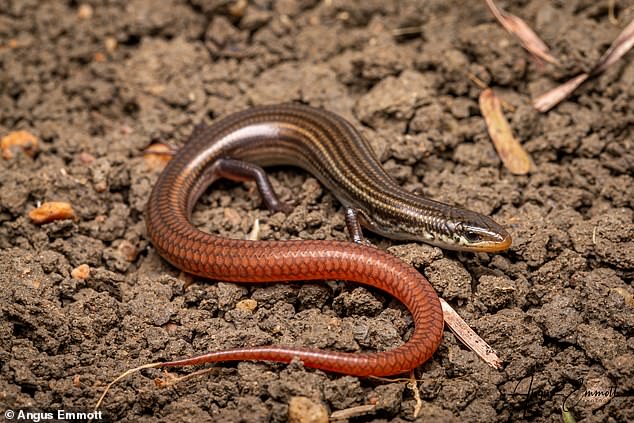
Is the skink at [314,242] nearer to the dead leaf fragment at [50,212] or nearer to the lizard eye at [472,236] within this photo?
the lizard eye at [472,236]

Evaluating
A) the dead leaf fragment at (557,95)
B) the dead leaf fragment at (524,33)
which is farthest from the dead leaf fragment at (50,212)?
the dead leaf fragment at (524,33)

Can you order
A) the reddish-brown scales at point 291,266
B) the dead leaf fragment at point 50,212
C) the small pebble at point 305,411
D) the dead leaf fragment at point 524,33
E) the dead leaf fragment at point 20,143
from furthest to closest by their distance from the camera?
the dead leaf fragment at point 524,33, the dead leaf fragment at point 20,143, the dead leaf fragment at point 50,212, the reddish-brown scales at point 291,266, the small pebble at point 305,411

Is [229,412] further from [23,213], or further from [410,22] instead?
[410,22]

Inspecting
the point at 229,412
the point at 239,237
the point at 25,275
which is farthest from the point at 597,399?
the point at 25,275

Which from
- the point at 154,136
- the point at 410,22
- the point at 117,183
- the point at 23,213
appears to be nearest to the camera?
the point at 23,213

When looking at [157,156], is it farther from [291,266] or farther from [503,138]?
[503,138]

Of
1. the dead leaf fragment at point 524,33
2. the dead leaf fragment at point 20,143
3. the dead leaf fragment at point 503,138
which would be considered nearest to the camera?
the dead leaf fragment at point 503,138

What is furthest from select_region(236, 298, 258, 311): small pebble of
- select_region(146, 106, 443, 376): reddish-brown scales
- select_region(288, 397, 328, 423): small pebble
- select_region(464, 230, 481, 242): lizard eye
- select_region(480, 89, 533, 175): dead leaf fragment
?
select_region(480, 89, 533, 175): dead leaf fragment
